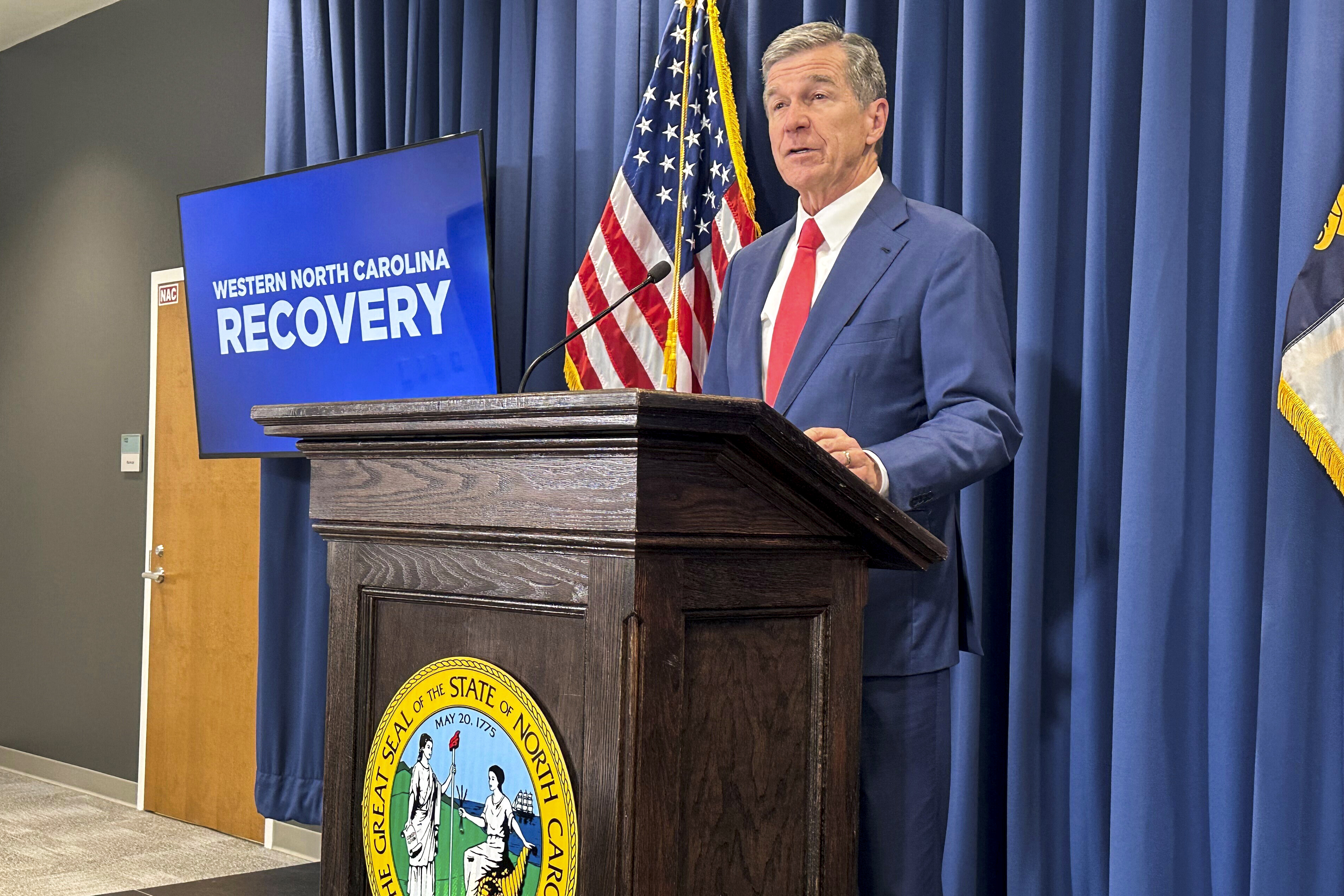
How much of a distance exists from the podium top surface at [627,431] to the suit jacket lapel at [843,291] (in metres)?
0.47

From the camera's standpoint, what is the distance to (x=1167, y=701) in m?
2.12

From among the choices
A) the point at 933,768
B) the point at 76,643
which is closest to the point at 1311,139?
the point at 933,768

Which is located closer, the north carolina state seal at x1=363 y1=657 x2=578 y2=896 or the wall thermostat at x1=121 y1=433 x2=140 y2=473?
the north carolina state seal at x1=363 y1=657 x2=578 y2=896

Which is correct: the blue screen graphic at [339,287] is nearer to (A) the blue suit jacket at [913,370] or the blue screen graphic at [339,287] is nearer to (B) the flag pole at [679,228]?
(B) the flag pole at [679,228]

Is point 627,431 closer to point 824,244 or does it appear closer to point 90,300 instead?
point 824,244

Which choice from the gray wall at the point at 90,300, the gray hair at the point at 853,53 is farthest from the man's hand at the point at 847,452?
the gray wall at the point at 90,300

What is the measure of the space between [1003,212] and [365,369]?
1.82 metres

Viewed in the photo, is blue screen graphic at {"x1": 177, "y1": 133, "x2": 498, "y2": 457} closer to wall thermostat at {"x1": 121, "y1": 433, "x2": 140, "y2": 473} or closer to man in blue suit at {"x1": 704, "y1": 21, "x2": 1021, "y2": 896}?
wall thermostat at {"x1": 121, "y1": 433, "x2": 140, "y2": 473}

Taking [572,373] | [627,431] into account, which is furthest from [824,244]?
[572,373]

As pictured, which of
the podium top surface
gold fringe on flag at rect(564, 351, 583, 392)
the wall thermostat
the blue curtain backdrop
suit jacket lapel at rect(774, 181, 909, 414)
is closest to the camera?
the podium top surface

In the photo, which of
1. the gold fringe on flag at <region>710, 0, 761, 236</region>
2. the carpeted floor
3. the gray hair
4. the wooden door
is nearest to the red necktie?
the gray hair

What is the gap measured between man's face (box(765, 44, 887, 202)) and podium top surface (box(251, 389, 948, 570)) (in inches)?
33.4

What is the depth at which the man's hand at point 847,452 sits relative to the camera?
1320mm

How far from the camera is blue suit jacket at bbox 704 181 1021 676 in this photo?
1589 millimetres
